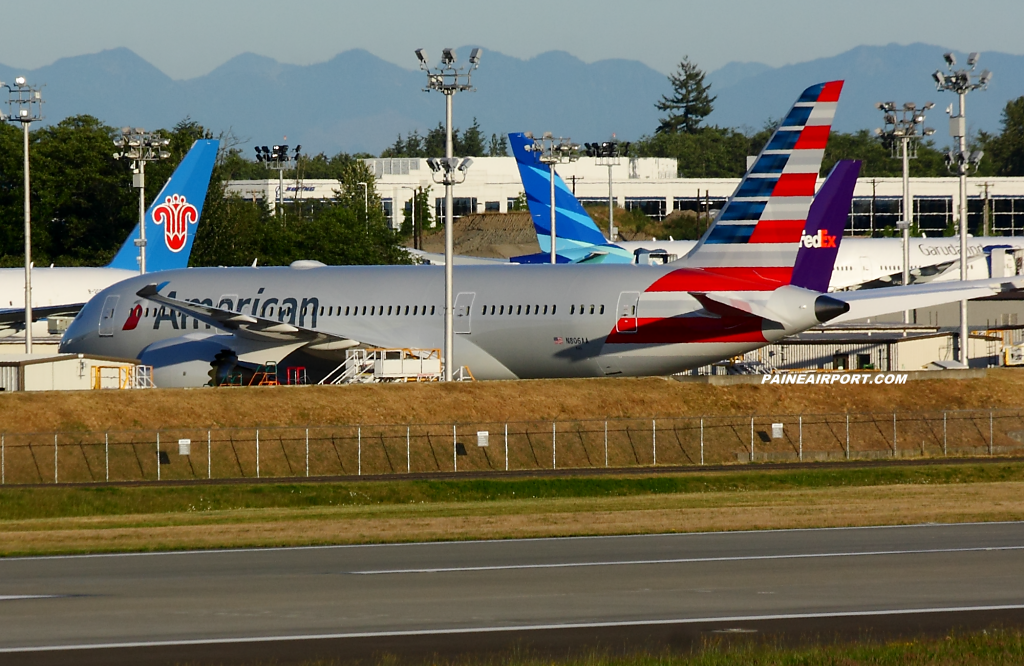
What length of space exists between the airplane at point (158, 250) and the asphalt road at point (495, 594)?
Answer: 51349mm

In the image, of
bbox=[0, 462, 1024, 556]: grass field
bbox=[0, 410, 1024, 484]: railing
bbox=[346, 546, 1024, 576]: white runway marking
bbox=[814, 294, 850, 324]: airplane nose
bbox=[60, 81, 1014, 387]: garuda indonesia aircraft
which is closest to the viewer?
bbox=[346, 546, 1024, 576]: white runway marking

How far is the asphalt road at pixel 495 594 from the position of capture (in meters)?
15.0

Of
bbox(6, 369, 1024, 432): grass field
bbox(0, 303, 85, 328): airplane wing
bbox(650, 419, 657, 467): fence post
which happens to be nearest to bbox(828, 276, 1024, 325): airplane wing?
bbox(6, 369, 1024, 432): grass field

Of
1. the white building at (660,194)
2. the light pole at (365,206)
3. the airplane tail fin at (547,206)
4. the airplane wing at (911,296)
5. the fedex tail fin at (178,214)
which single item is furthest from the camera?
the white building at (660,194)

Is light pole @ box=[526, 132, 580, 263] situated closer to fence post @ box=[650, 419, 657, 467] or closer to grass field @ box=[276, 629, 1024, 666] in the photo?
fence post @ box=[650, 419, 657, 467]

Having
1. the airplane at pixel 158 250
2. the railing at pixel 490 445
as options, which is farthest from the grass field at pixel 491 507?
the airplane at pixel 158 250

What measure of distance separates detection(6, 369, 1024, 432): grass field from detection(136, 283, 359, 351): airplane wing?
2.16 meters

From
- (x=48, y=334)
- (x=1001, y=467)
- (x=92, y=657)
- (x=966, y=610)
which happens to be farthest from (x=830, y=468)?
(x=48, y=334)

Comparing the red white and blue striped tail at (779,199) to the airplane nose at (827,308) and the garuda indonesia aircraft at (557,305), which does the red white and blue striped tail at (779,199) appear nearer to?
the garuda indonesia aircraft at (557,305)

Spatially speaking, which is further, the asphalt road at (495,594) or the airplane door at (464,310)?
the airplane door at (464,310)

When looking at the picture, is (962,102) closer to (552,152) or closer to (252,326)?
(552,152)

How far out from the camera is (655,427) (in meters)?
42.6

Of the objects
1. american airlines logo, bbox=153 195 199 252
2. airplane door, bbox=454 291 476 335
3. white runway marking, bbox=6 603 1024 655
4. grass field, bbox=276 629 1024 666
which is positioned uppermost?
american airlines logo, bbox=153 195 199 252

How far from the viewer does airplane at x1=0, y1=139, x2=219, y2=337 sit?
2803 inches
